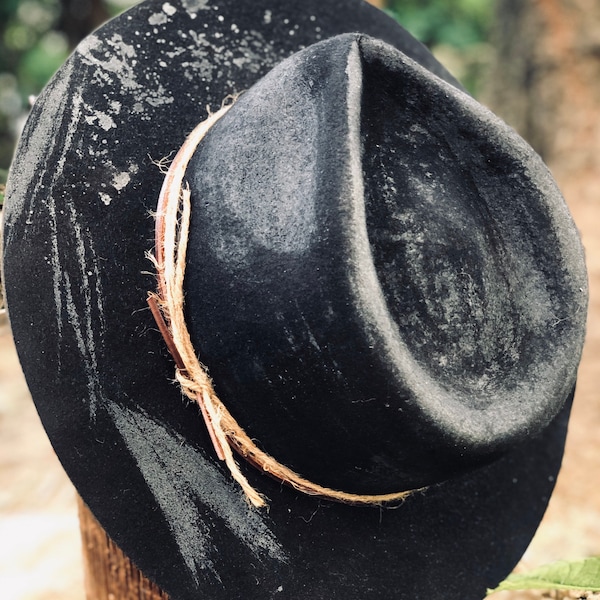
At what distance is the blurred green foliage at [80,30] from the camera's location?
731cm

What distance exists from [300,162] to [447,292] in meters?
0.22

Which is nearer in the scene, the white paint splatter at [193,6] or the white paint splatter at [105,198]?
the white paint splatter at [105,198]

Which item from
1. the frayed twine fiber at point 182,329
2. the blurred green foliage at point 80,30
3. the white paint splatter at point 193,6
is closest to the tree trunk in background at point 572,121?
the frayed twine fiber at point 182,329

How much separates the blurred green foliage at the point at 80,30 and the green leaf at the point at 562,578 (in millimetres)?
A: 6329

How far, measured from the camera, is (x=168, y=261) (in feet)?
2.53

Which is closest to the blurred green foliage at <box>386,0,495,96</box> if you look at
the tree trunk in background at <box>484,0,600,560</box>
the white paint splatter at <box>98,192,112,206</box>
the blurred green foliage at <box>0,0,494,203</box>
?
the blurred green foliage at <box>0,0,494,203</box>

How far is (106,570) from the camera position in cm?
104

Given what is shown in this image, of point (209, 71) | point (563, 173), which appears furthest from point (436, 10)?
point (209, 71)

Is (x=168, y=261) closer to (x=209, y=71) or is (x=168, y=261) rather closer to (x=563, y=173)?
(x=209, y=71)

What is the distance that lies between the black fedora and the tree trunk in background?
73.9 inches

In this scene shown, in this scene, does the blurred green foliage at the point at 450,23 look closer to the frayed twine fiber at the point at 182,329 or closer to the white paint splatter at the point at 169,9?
the white paint splatter at the point at 169,9

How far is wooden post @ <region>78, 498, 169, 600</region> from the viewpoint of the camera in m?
1.00

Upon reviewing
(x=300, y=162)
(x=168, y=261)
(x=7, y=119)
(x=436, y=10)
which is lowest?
(x=7, y=119)

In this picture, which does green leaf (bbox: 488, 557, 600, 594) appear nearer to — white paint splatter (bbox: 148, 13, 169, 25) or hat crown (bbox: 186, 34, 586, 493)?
hat crown (bbox: 186, 34, 586, 493)
